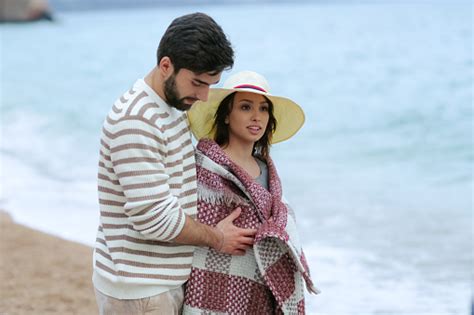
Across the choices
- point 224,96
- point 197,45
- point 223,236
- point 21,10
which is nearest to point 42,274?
point 224,96

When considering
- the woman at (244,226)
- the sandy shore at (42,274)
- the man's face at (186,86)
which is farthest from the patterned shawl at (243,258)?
the sandy shore at (42,274)

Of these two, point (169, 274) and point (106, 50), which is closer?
point (169, 274)

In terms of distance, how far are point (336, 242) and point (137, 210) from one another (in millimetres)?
5401

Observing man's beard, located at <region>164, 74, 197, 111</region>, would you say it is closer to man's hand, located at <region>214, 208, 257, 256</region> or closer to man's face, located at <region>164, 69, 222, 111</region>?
man's face, located at <region>164, 69, 222, 111</region>

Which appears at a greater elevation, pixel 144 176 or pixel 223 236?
pixel 144 176

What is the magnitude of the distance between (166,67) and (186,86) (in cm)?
8

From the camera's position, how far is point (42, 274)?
6.13 metres

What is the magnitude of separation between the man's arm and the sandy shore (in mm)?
2664

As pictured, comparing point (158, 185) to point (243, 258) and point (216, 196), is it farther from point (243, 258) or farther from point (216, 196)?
point (243, 258)

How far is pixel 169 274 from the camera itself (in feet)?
8.93

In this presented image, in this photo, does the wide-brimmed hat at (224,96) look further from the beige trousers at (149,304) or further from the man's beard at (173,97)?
the beige trousers at (149,304)

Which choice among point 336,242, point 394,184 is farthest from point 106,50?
point 336,242

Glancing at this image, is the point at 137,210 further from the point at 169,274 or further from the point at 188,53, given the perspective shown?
the point at 188,53

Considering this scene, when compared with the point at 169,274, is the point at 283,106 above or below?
above
